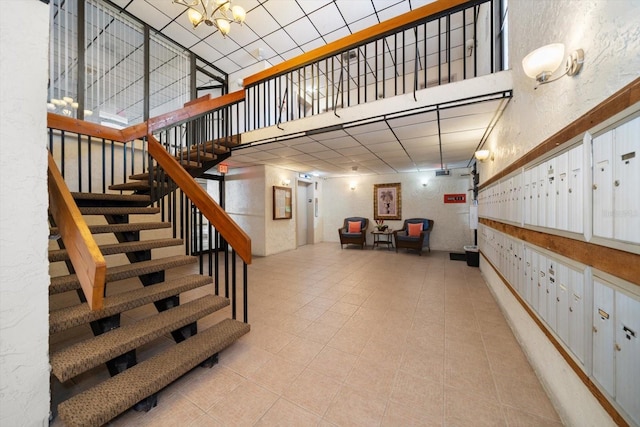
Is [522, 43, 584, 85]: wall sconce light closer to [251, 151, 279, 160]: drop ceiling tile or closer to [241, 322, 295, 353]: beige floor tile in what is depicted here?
→ [241, 322, 295, 353]: beige floor tile

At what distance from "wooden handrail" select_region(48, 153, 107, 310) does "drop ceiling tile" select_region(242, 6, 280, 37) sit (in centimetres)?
413

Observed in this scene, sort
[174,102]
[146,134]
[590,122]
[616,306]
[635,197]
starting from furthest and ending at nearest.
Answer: [174,102] → [146,134] → [590,122] → [616,306] → [635,197]

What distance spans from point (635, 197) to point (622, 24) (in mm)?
786

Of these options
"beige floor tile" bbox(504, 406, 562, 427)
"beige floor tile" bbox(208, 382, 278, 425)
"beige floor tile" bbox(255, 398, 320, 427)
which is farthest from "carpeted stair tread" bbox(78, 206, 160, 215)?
"beige floor tile" bbox(504, 406, 562, 427)

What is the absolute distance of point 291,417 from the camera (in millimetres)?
1416

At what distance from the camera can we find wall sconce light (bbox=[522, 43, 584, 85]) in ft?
4.36

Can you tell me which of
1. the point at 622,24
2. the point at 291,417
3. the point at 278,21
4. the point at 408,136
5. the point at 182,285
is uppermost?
the point at 278,21

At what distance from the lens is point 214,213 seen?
2.15m

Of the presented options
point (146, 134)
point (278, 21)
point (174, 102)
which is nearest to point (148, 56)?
point (174, 102)

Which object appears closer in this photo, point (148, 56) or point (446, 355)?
point (446, 355)

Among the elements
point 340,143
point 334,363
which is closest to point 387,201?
point 340,143

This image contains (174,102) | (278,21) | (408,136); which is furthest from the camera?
(174,102)

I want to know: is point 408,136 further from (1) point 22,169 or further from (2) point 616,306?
(1) point 22,169

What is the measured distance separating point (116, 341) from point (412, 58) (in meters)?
6.93
